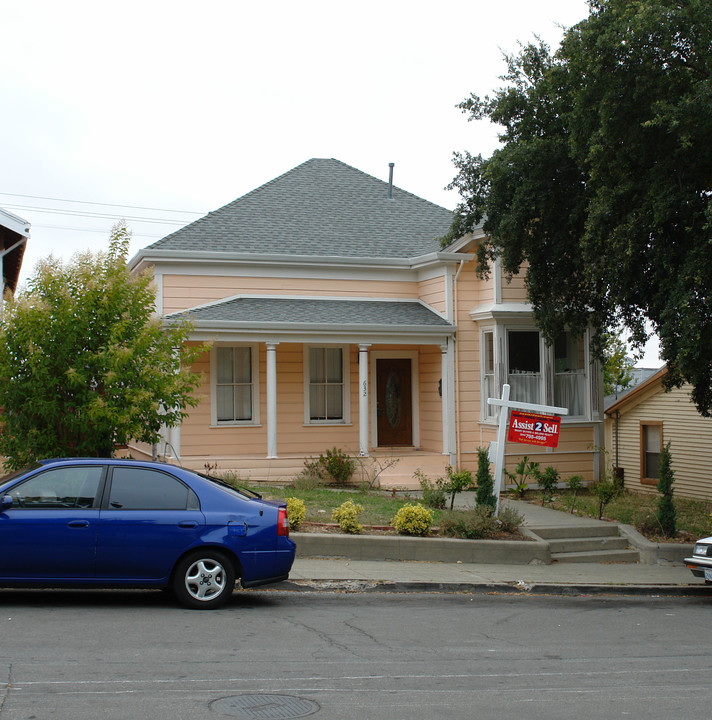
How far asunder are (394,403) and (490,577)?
9639 mm

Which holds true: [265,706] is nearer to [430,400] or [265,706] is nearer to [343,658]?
[343,658]

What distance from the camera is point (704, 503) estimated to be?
19000 mm

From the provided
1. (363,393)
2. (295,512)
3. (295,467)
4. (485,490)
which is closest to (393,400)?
(363,393)

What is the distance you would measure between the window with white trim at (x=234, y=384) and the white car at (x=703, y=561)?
10670 mm

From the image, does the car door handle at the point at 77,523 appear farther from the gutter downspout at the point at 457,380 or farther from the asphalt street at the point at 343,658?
the gutter downspout at the point at 457,380

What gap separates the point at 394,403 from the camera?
69.4ft

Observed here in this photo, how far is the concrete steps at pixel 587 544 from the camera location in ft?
45.0

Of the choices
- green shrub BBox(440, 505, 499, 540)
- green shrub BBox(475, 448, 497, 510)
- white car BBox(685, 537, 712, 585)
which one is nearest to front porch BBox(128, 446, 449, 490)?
green shrub BBox(475, 448, 497, 510)

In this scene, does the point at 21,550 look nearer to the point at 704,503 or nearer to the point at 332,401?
the point at 332,401

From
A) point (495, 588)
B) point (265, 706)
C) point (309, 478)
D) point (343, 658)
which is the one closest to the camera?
point (265, 706)

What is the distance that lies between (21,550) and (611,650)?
18.4ft

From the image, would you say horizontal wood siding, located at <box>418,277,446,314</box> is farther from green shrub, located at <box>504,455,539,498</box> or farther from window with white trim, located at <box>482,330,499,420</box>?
green shrub, located at <box>504,455,539,498</box>

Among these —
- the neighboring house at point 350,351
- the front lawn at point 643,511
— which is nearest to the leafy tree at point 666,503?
the front lawn at point 643,511

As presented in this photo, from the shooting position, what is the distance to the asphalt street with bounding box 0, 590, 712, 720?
613 cm
